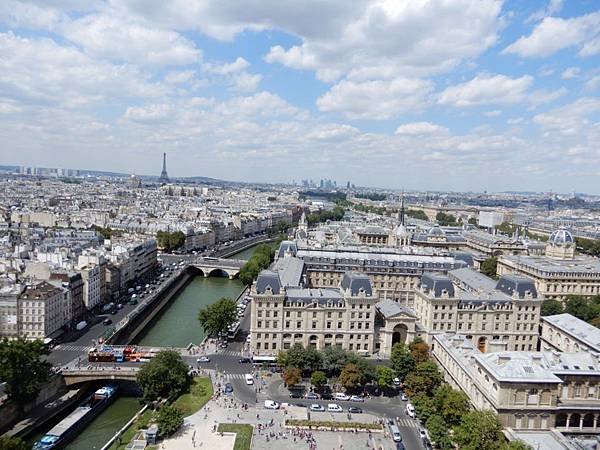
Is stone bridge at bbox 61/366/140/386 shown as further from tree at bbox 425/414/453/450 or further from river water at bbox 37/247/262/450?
tree at bbox 425/414/453/450

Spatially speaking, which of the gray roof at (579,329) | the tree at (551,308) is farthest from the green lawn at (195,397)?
the tree at (551,308)

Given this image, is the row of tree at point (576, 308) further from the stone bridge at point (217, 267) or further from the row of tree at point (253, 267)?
the stone bridge at point (217, 267)

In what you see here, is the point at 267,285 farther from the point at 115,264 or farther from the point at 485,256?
the point at 485,256

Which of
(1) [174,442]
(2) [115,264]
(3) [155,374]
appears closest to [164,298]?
(2) [115,264]

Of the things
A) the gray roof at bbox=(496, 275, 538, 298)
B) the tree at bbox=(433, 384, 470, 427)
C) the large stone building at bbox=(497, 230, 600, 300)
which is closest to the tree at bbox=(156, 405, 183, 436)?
the tree at bbox=(433, 384, 470, 427)

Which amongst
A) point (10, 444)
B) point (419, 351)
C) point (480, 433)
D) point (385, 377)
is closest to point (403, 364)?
point (385, 377)
